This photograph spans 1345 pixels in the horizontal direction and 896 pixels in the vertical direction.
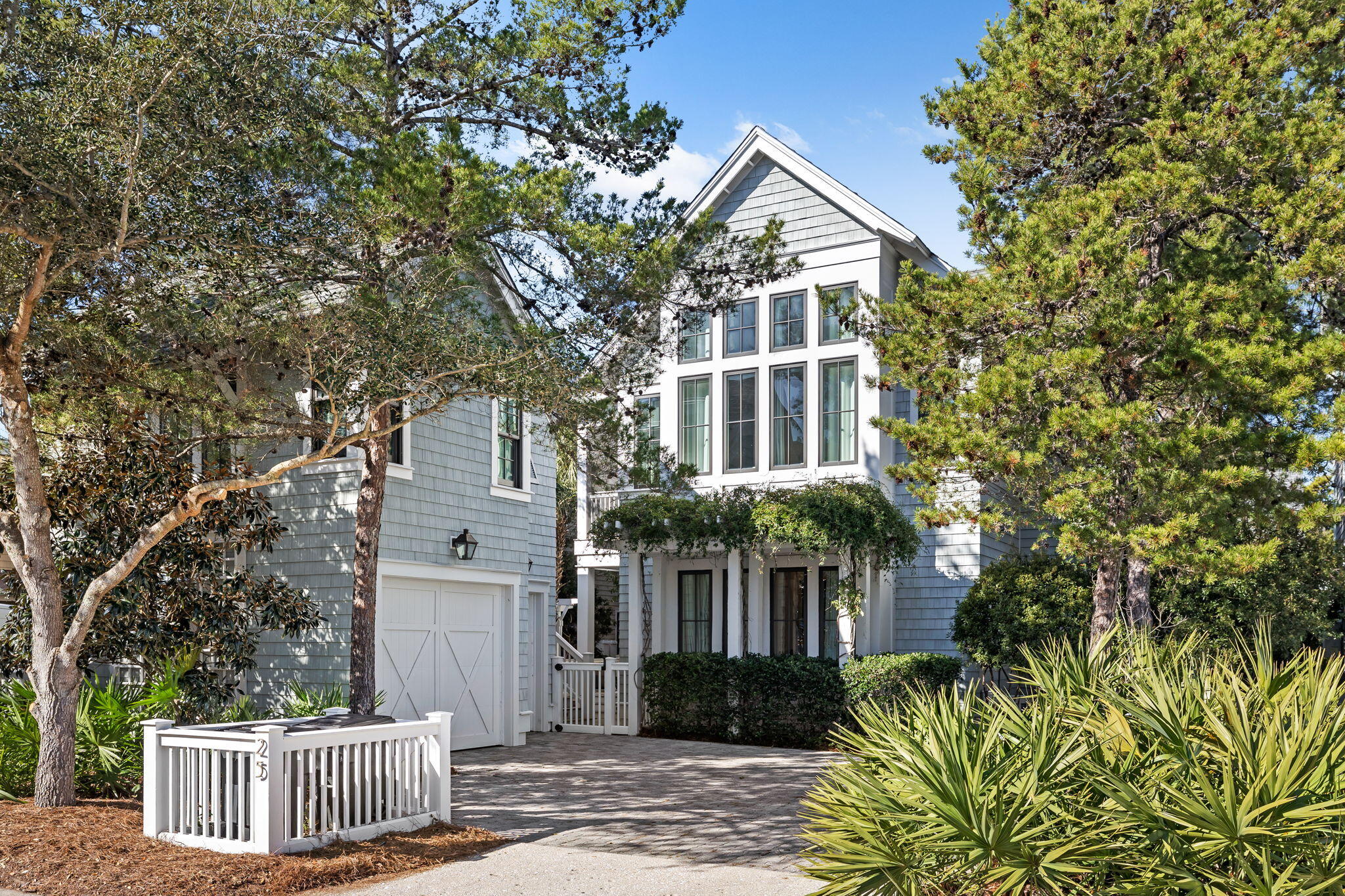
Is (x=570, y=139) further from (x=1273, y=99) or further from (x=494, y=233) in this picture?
(x=1273, y=99)

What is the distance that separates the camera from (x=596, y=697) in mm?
16844

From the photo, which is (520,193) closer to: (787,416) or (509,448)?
(509,448)

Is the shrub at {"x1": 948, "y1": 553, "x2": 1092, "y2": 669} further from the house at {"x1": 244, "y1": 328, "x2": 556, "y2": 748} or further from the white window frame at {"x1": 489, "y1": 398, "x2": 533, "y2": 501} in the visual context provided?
the white window frame at {"x1": 489, "y1": 398, "x2": 533, "y2": 501}

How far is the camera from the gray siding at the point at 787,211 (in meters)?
17.1

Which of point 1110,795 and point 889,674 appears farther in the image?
point 889,674

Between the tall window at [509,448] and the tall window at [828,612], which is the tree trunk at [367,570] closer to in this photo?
the tall window at [509,448]

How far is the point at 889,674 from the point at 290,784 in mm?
8799

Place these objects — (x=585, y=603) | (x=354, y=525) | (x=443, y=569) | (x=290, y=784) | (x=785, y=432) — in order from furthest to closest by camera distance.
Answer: (x=585, y=603) → (x=785, y=432) → (x=443, y=569) → (x=354, y=525) → (x=290, y=784)

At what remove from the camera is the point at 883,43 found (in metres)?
14.5

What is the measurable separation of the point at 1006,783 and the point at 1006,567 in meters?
11.0

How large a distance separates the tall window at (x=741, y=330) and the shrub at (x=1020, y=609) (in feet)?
16.9

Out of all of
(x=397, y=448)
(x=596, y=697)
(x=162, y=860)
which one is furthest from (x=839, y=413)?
(x=162, y=860)

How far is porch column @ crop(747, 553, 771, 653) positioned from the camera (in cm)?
1734

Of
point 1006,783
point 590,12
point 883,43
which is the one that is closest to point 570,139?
point 590,12
